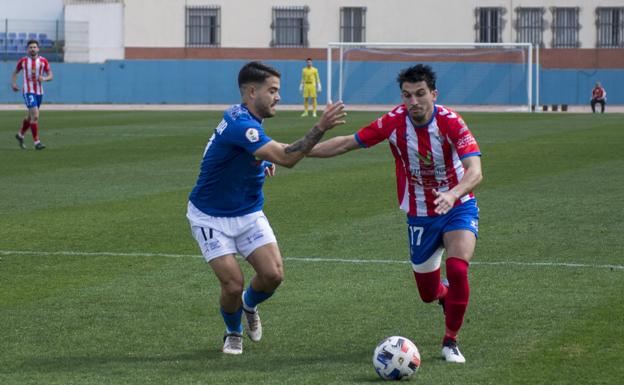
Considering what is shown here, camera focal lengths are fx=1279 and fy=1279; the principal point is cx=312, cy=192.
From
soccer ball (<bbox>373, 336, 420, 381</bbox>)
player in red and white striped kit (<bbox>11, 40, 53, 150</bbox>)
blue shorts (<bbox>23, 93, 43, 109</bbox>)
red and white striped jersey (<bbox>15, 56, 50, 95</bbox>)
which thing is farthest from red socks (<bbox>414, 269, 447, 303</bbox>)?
red and white striped jersey (<bbox>15, 56, 50, 95</bbox>)

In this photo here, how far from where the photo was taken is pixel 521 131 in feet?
104

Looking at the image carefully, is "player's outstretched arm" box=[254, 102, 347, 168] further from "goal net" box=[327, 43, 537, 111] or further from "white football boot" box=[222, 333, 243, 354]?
"goal net" box=[327, 43, 537, 111]

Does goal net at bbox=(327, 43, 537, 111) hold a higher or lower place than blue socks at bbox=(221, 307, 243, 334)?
higher

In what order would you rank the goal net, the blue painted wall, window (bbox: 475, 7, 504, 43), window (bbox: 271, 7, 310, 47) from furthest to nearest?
window (bbox: 271, 7, 310, 47)
window (bbox: 475, 7, 504, 43)
the blue painted wall
the goal net

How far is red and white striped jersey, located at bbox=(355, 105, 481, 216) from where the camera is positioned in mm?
7934

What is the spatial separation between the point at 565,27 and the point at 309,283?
50.3m

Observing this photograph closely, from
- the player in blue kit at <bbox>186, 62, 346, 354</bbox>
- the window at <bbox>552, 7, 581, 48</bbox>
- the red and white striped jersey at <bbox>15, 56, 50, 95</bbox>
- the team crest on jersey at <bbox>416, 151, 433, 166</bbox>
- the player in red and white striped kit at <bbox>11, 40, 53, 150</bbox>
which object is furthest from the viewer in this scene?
the window at <bbox>552, 7, 581, 48</bbox>

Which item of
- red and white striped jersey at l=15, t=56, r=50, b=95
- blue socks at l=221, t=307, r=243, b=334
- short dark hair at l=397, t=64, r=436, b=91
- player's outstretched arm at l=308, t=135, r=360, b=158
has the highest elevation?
red and white striped jersey at l=15, t=56, r=50, b=95

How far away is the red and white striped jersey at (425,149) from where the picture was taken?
7.93m

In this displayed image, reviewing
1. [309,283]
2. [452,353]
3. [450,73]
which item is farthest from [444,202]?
[450,73]

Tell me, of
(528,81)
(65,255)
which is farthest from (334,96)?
(65,255)

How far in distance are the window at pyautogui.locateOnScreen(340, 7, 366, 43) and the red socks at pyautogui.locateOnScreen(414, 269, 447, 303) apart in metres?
52.0

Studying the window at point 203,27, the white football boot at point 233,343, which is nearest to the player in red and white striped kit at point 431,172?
the white football boot at point 233,343

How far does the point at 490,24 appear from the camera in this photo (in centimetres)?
5862
